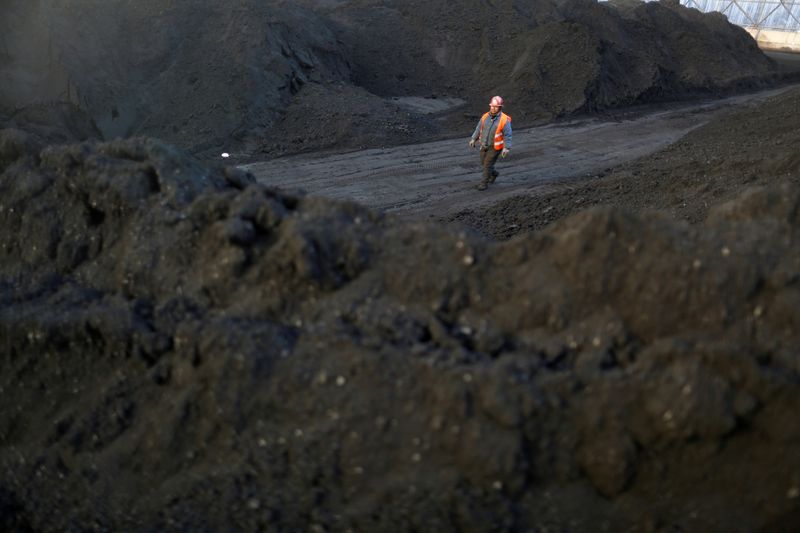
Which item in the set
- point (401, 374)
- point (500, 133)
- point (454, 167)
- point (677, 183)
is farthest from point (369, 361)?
point (454, 167)

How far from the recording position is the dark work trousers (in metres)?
11.5

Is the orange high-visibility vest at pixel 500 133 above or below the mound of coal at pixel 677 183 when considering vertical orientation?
above

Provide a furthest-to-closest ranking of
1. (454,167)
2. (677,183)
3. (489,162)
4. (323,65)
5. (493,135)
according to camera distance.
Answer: (323,65) → (454,167) → (489,162) → (493,135) → (677,183)

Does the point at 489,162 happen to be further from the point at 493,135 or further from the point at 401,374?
the point at 401,374

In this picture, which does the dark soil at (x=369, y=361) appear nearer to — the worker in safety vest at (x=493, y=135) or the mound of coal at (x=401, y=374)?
the mound of coal at (x=401, y=374)

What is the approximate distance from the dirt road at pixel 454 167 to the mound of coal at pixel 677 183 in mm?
779

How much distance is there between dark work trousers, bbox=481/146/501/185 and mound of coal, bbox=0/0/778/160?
347cm

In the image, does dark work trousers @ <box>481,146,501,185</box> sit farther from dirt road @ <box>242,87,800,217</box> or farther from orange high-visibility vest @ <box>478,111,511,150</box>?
dirt road @ <box>242,87,800,217</box>

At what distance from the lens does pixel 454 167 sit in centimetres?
1310

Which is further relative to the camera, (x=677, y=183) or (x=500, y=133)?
(x=500, y=133)

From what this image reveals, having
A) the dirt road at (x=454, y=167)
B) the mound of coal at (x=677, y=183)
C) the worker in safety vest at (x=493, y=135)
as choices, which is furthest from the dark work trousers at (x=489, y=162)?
the mound of coal at (x=677, y=183)

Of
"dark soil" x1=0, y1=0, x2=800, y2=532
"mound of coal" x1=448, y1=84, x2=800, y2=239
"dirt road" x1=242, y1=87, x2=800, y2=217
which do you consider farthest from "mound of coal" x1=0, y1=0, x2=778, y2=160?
"dark soil" x1=0, y1=0, x2=800, y2=532

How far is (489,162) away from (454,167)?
1548 mm

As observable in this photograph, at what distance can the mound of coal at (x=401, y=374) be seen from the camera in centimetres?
329
